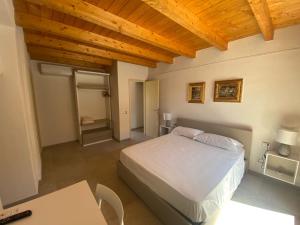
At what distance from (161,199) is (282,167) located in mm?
2283

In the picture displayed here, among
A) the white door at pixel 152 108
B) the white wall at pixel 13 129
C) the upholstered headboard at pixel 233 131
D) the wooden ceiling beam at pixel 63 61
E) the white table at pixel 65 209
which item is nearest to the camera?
the white table at pixel 65 209

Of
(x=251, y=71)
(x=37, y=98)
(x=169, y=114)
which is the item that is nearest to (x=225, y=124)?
(x=251, y=71)

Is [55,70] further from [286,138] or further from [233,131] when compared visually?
[286,138]

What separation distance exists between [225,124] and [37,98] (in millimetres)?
4888

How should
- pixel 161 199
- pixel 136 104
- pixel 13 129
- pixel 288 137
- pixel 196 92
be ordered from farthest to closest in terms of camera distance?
pixel 136 104 < pixel 196 92 < pixel 288 137 < pixel 13 129 < pixel 161 199

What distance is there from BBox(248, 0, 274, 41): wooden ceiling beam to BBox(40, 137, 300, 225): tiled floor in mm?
2460

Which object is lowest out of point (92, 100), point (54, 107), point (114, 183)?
point (114, 183)

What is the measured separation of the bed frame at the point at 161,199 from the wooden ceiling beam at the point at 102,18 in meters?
1.96

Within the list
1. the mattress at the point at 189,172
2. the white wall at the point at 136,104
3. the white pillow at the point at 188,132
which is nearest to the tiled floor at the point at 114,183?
the mattress at the point at 189,172

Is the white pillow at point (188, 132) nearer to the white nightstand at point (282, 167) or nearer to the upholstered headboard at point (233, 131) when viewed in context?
the upholstered headboard at point (233, 131)

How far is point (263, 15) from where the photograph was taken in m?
1.62

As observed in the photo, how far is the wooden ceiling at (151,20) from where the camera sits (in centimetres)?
156

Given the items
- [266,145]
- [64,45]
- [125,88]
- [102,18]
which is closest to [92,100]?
[125,88]

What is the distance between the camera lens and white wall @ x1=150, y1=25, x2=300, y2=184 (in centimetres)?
209
